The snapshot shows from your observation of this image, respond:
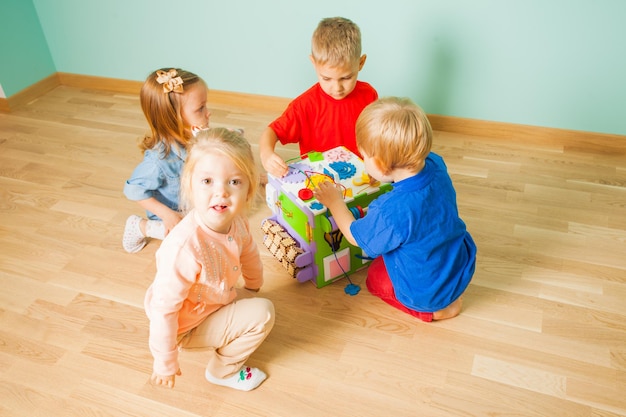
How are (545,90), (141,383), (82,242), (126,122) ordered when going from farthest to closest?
(126,122), (545,90), (82,242), (141,383)

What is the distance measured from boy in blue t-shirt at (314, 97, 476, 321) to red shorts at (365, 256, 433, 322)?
2 cm

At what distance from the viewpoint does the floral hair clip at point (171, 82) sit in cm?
144

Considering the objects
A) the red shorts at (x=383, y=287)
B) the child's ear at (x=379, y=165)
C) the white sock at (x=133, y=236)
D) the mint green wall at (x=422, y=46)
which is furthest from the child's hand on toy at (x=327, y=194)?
the mint green wall at (x=422, y=46)

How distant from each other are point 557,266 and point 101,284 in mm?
1423

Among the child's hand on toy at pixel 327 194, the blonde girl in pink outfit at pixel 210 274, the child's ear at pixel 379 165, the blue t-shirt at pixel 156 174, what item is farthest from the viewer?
the blue t-shirt at pixel 156 174

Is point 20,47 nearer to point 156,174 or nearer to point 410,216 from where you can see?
point 156,174

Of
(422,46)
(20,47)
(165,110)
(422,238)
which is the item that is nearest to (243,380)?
(422,238)

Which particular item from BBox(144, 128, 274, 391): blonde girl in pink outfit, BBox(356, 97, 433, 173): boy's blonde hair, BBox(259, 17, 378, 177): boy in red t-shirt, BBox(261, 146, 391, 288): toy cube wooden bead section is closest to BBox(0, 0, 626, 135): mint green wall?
BBox(259, 17, 378, 177): boy in red t-shirt

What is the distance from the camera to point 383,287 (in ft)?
4.72

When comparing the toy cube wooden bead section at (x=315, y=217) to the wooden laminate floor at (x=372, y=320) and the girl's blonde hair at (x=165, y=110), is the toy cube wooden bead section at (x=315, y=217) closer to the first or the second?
the wooden laminate floor at (x=372, y=320)

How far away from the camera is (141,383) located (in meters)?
1.28

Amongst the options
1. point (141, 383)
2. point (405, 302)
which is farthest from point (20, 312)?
point (405, 302)

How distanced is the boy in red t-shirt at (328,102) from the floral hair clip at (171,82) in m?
0.31

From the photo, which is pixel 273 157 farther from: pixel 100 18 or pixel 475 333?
Result: pixel 100 18
